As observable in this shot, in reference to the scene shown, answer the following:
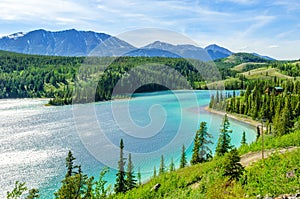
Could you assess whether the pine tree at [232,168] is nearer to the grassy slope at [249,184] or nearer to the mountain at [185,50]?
the grassy slope at [249,184]

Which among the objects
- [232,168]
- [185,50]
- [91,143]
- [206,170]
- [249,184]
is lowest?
[91,143]

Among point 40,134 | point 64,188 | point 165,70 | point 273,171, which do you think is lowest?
point 40,134

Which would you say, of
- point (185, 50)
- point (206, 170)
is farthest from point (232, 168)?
point (185, 50)

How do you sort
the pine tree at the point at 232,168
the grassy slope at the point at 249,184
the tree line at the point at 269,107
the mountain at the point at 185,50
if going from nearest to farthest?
the mountain at the point at 185,50 < the grassy slope at the point at 249,184 < the pine tree at the point at 232,168 < the tree line at the point at 269,107

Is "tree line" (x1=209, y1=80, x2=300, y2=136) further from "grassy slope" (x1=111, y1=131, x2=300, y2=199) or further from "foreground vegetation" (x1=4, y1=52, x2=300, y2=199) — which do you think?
"grassy slope" (x1=111, y1=131, x2=300, y2=199)

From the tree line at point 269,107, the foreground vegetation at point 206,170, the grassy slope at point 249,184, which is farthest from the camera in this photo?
the tree line at point 269,107

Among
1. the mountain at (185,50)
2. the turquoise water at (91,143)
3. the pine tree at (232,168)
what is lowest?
the turquoise water at (91,143)

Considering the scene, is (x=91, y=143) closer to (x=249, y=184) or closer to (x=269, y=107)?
(x=249, y=184)

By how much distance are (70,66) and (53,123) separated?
3479 inches

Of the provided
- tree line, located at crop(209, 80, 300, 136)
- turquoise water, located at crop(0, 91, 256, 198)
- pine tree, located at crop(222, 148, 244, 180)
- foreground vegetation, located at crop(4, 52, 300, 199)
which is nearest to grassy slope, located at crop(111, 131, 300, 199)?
foreground vegetation, located at crop(4, 52, 300, 199)

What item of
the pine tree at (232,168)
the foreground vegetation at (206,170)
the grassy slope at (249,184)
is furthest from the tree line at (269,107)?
the pine tree at (232,168)

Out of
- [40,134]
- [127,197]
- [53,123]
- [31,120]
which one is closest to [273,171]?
[127,197]

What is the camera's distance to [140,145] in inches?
1187

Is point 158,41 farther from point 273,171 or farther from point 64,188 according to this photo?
point 64,188
